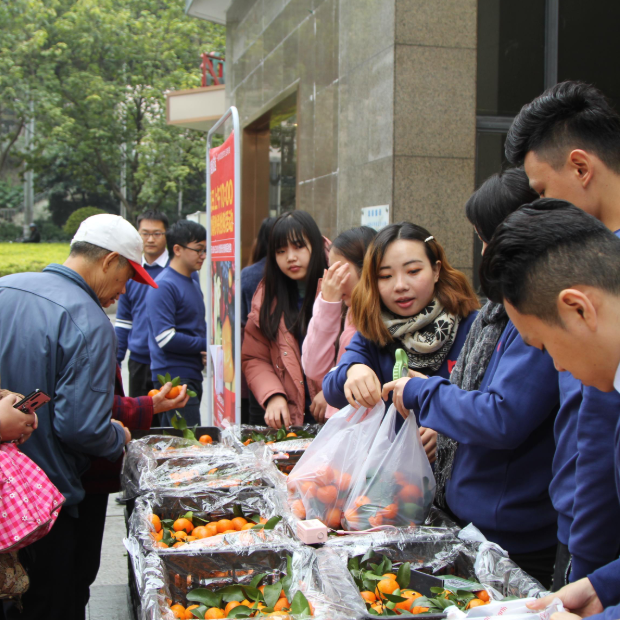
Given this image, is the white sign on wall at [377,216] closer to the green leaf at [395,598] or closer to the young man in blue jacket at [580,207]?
the young man in blue jacket at [580,207]

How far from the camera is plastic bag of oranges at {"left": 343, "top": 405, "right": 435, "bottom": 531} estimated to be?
2148 mm

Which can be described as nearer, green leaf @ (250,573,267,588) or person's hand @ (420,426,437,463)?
green leaf @ (250,573,267,588)

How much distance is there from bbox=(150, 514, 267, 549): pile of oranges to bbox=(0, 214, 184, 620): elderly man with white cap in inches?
16.8

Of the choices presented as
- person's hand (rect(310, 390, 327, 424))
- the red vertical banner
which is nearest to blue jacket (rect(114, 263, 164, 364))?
the red vertical banner

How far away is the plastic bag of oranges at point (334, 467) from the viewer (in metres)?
2.24

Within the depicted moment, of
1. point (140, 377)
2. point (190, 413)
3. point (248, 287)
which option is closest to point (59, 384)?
point (248, 287)

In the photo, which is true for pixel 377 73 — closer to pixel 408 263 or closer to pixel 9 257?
pixel 408 263

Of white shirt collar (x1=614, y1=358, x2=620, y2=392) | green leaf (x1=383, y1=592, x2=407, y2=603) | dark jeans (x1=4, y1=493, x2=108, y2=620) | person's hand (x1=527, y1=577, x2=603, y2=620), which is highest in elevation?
white shirt collar (x1=614, y1=358, x2=620, y2=392)

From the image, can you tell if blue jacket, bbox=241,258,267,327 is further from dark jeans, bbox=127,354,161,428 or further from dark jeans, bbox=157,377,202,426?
dark jeans, bbox=127,354,161,428

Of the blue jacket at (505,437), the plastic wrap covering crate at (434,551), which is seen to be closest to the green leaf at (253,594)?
the plastic wrap covering crate at (434,551)

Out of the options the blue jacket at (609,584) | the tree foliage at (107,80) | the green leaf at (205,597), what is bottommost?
the green leaf at (205,597)

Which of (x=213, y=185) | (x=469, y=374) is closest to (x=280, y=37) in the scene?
(x=213, y=185)

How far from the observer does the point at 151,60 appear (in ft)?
72.3

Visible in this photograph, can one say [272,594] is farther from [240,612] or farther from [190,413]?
[190,413]
